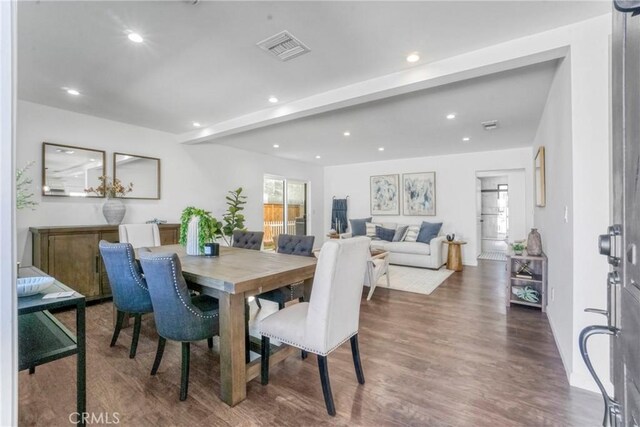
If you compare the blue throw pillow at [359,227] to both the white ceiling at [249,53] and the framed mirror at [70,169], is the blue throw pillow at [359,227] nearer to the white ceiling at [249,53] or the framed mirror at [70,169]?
the white ceiling at [249,53]

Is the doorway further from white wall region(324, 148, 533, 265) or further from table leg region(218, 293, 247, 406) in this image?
table leg region(218, 293, 247, 406)

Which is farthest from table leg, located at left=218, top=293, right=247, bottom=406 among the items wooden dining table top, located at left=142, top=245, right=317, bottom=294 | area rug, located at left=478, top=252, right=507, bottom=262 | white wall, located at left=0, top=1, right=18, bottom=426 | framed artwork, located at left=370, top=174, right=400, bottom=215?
area rug, located at left=478, top=252, right=507, bottom=262

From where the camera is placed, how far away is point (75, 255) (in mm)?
3535

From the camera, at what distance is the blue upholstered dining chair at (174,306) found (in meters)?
1.76

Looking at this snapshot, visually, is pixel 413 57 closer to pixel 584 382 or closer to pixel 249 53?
pixel 249 53

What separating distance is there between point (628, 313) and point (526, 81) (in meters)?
2.95

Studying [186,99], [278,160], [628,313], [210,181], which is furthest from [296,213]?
[628,313]

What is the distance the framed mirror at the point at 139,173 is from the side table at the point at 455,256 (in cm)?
535

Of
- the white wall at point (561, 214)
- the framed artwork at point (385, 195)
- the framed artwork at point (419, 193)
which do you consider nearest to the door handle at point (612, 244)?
the white wall at point (561, 214)

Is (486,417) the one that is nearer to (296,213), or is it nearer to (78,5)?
(78,5)

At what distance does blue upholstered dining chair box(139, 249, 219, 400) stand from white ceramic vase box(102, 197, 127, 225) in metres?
2.75

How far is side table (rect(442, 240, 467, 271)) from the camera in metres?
5.75

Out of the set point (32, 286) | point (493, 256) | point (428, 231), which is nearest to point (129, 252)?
point (32, 286)

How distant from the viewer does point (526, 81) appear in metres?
2.90
